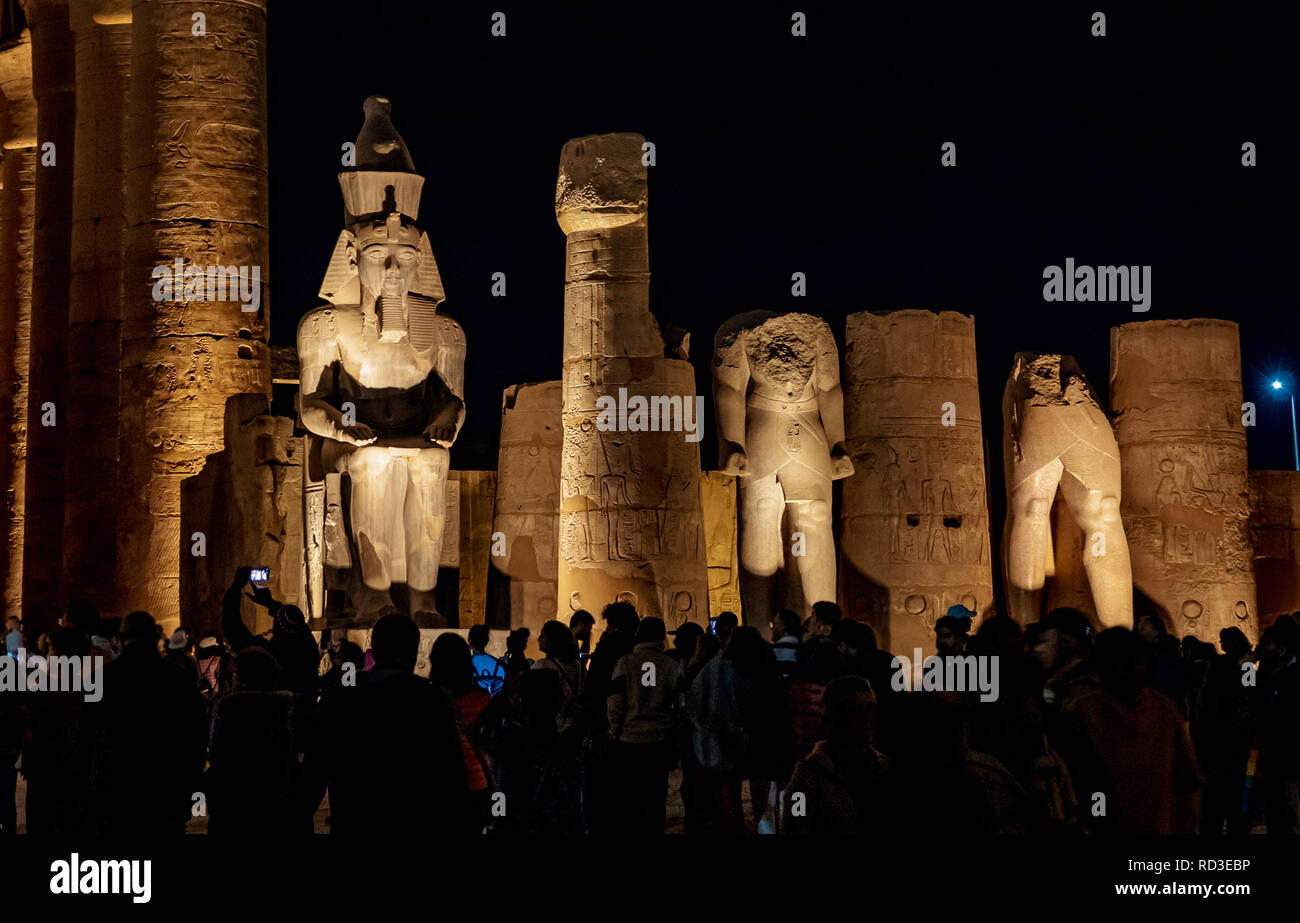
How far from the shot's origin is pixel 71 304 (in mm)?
19469

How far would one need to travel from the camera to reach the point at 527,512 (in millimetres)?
17016

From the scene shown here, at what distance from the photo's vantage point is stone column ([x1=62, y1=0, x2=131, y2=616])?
62.8 ft

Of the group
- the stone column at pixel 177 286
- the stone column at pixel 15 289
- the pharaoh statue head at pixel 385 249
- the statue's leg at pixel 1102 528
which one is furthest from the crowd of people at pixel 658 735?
the stone column at pixel 15 289

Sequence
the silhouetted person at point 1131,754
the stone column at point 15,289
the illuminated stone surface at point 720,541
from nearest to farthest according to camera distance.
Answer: the silhouetted person at point 1131,754 < the illuminated stone surface at point 720,541 < the stone column at point 15,289

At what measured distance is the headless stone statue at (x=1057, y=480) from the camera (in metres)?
16.1

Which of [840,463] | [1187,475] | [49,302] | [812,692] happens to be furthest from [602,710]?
[49,302]

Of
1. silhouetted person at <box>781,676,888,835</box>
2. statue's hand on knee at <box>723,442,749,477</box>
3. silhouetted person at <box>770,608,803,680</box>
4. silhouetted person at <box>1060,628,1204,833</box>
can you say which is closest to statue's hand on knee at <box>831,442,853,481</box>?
statue's hand on knee at <box>723,442,749,477</box>

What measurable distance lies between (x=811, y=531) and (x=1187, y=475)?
14.7 ft

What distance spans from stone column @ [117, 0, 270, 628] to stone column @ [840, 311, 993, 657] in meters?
6.23

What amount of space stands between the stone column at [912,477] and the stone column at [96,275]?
8.40 metres

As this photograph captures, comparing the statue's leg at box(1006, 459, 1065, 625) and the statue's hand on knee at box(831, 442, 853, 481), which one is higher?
the statue's hand on knee at box(831, 442, 853, 481)

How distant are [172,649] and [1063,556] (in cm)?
975

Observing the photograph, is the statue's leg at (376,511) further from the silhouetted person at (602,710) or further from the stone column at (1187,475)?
the stone column at (1187,475)

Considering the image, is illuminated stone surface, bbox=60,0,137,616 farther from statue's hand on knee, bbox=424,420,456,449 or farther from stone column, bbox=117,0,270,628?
statue's hand on knee, bbox=424,420,456,449
